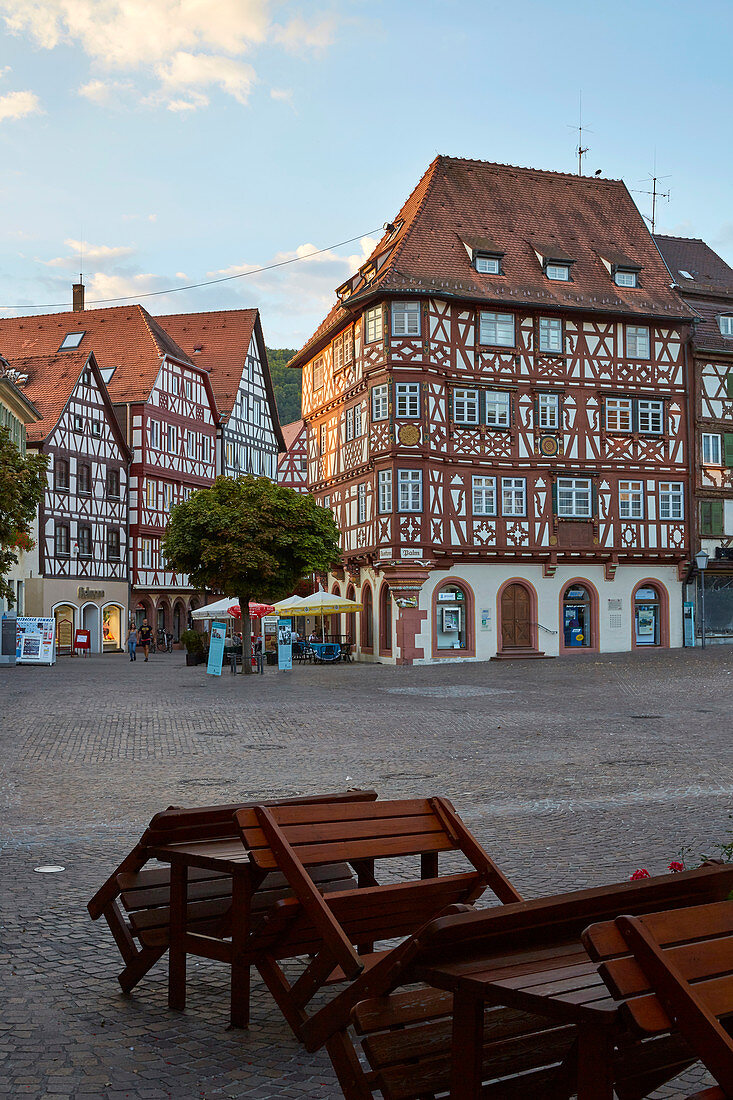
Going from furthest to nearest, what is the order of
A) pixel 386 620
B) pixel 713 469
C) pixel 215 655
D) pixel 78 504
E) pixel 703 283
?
pixel 78 504 → pixel 703 283 → pixel 713 469 → pixel 386 620 → pixel 215 655

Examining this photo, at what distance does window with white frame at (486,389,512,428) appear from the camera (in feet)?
136

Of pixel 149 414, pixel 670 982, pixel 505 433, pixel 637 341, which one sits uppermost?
pixel 149 414

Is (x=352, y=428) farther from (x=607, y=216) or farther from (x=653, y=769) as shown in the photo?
(x=653, y=769)

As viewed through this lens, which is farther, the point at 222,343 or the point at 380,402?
the point at 222,343

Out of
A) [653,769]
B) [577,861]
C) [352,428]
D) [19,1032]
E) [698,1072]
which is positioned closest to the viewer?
[698,1072]

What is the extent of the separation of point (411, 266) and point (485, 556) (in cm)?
1060

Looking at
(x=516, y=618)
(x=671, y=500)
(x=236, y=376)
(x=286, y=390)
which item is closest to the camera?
(x=516, y=618)

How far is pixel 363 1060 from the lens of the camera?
14.4 feet

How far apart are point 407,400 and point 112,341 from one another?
30.2 m

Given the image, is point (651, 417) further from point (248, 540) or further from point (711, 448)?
point (248, 540)

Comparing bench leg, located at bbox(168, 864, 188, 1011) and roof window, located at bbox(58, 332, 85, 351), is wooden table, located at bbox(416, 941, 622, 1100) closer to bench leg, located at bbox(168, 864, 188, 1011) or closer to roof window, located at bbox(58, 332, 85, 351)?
bench leg, located at bbox(168, 864, 188, 1011)

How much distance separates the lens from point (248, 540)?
110ft

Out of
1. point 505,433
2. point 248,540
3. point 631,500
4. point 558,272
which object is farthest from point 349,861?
point 558,272

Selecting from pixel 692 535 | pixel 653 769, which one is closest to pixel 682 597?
pixel 692 535
